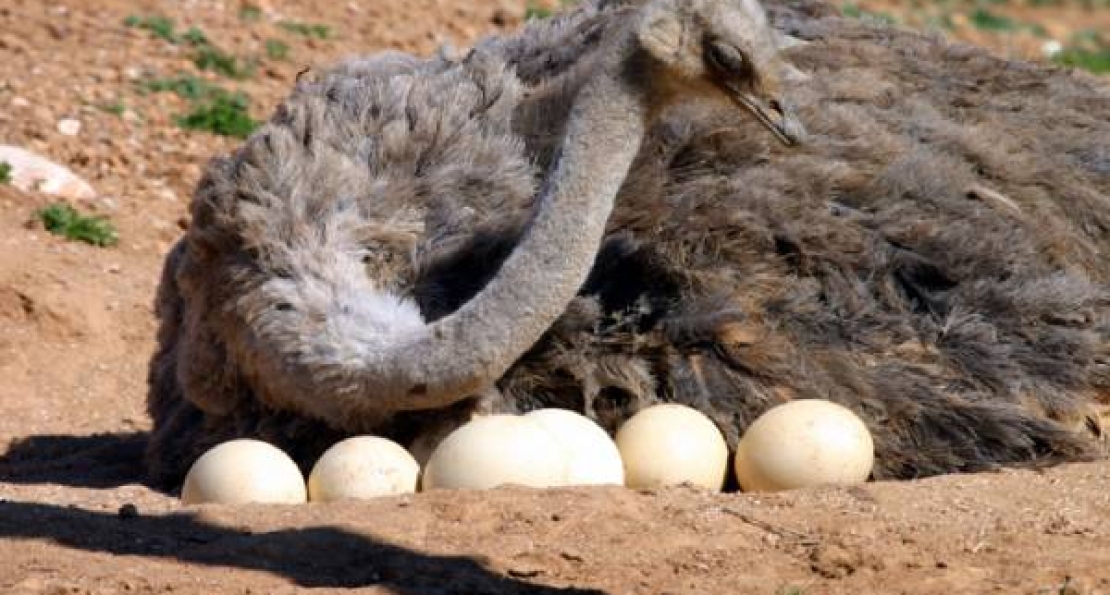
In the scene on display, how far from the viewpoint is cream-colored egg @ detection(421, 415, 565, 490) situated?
6062 mm

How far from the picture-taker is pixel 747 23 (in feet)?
19.9

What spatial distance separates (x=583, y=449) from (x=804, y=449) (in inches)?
23.1

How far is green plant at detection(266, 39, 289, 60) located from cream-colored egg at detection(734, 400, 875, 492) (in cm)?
620

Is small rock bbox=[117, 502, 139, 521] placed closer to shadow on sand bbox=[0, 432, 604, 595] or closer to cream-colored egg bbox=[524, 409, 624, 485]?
shadow on sand bbox=[0, 432, 604, 595]

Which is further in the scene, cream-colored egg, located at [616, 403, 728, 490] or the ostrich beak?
cream-colored egg, located at [616, 403, 728, 490]

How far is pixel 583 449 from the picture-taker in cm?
615

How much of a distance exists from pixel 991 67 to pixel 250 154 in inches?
103

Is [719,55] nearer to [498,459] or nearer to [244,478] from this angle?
[498,459]

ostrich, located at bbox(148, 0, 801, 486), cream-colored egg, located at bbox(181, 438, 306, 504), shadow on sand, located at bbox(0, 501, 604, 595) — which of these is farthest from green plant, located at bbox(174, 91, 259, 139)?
shadow on sand, located at bbox(0, 501, 604, 595)

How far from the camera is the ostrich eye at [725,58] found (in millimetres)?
6016

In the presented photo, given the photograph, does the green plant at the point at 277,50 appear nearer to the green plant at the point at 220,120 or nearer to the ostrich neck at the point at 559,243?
the green plant at the point at 220,120

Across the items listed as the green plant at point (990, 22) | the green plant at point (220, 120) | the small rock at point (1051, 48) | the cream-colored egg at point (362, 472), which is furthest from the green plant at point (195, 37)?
the green plant at point (990, 22)

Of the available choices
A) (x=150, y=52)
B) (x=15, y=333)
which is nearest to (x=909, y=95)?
(x=15, y=333)

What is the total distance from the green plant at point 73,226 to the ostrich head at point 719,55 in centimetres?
435
